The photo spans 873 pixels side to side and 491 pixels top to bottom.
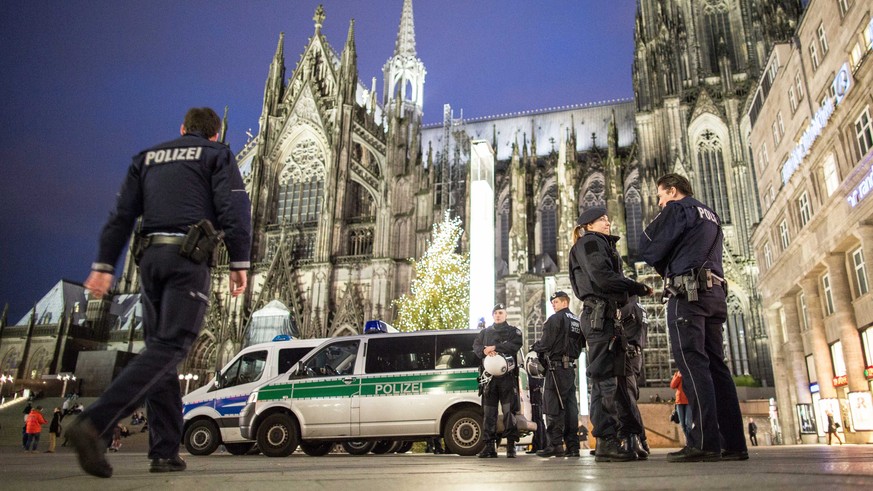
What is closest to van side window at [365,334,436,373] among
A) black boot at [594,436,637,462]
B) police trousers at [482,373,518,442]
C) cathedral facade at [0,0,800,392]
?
police trousers at [482,373,518,442]

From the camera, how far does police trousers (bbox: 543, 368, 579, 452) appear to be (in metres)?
6.73

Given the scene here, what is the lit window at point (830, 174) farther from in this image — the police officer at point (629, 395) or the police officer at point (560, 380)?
the police officer at point (629, 395)

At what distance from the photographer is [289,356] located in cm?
984

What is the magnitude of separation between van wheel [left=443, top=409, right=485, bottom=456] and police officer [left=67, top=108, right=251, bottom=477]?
186 inches

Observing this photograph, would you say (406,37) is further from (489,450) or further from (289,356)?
(489,450)

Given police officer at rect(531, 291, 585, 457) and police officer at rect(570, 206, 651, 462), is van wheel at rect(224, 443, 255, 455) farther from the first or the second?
police officer at rect(570, 206, 651, 462)

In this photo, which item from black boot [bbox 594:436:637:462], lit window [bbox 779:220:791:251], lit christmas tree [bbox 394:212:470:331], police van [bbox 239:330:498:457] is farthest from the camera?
lit christmas tree [bbox 394:212:470:331]

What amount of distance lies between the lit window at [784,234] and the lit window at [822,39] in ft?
18.5

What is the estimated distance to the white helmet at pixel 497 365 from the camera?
6.57 meters

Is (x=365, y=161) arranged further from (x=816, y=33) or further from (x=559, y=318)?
(x=559, y=318)

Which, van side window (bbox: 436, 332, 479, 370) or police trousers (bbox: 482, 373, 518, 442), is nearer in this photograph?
police trousers (bbox: 482, 373, 518, 442)

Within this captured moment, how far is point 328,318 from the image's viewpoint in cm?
3023

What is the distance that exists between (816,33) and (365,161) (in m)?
23.1

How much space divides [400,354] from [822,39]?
16297mm
